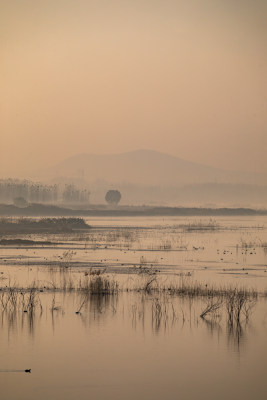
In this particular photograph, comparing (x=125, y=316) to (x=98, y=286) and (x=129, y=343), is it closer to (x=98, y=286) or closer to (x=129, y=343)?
(x=129, y=343)

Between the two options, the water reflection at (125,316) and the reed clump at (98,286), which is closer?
the water reflection at (125,316)

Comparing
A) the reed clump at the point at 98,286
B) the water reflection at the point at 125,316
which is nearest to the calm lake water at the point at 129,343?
the water reflection at the point at 125,316

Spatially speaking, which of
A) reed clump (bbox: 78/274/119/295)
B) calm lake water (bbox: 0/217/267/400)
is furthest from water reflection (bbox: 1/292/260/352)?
reed clump (bbox: 78/274/119/295)

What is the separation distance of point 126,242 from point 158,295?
674 inches

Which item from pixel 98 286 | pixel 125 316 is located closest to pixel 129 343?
pixel 125 316

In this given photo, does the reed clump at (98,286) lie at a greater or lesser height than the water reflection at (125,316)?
greater

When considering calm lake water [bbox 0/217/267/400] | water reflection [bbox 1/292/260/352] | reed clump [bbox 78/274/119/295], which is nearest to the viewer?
calm lake water [bbox 0/217/267/400]

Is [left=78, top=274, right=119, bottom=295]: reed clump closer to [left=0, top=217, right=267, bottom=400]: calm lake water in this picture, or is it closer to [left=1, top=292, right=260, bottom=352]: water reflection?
[left=0, top=217, right=267, bottom=400]: calm lake water

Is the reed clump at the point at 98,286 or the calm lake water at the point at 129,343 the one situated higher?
the reed clump at the point at 98,286

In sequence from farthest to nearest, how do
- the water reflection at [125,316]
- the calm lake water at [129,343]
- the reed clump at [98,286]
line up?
the reed clump at [98,286] → the water reflection at [125,316] → the calm lake water at [129,343]

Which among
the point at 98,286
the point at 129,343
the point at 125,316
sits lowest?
the point at 129,343

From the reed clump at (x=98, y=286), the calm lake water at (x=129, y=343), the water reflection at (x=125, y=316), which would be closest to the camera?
the calm lake water at (x=129, y=343)

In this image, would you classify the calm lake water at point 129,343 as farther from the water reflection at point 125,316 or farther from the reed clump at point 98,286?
the reed clump at point 98,286

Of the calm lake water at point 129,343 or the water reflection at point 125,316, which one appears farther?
the water reflection at point 125,316
